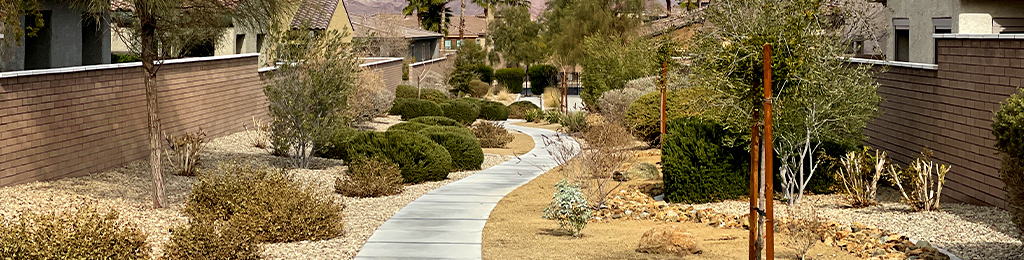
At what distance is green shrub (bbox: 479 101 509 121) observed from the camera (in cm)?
3759

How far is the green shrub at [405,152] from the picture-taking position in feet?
53.5

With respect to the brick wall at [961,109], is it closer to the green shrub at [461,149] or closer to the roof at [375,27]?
the green shrub at [461,149]

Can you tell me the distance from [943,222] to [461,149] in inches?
399

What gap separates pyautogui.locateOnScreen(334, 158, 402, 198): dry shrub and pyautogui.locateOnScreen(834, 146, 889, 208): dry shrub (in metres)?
6.51

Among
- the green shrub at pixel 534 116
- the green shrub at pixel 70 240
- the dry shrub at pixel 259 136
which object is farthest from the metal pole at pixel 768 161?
the green shrub at pixel 534 116

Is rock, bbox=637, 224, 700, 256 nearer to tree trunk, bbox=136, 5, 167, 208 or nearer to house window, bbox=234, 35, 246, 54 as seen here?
tree trunk, bbox=136, 5, 167, 208

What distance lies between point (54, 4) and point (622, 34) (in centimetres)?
3184

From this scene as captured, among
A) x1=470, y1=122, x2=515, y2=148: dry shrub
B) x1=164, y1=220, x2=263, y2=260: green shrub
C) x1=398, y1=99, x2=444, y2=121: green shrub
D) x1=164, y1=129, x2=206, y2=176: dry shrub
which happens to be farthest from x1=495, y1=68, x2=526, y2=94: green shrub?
x1=164, y1=220, x2=263, y2=260: green shrub

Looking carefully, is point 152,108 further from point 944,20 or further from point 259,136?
point 944,20

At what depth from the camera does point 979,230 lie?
1030 cm

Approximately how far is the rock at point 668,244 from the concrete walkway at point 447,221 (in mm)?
1702

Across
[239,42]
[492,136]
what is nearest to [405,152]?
[492,136]

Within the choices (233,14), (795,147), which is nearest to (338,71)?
(233,14)

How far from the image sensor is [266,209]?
1037 centimetres
